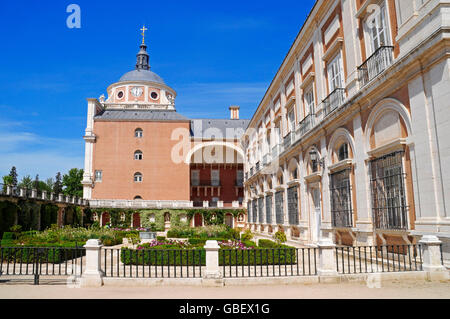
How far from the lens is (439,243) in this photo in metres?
7.81

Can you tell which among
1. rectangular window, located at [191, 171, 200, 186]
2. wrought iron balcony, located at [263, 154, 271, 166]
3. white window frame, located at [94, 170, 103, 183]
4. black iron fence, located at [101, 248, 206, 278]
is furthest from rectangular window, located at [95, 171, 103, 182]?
black iron fence, located at [101, 248, 206, 278]

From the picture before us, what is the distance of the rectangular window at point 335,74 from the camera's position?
14.2m

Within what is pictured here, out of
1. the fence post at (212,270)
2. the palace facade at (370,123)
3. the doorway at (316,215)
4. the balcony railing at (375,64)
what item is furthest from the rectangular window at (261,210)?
the fence post at (212,270)

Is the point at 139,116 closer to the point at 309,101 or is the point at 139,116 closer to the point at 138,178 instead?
the point at 138,178

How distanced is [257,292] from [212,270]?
1.38 meters

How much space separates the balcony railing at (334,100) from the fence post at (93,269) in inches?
409

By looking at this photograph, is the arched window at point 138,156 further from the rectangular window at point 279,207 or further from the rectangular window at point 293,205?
the rectangular window at point 293,205

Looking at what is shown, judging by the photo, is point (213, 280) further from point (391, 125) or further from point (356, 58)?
point (356, 58)

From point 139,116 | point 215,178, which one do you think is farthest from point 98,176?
point 215,178

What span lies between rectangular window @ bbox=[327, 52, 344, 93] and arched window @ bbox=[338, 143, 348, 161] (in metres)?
2.37

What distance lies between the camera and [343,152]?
46.3 ft

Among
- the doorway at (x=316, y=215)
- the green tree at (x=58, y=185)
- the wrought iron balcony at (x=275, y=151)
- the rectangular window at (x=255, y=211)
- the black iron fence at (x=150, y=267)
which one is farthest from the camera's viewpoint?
the green tree at (x=58, y=185)

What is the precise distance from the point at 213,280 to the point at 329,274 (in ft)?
8.78
